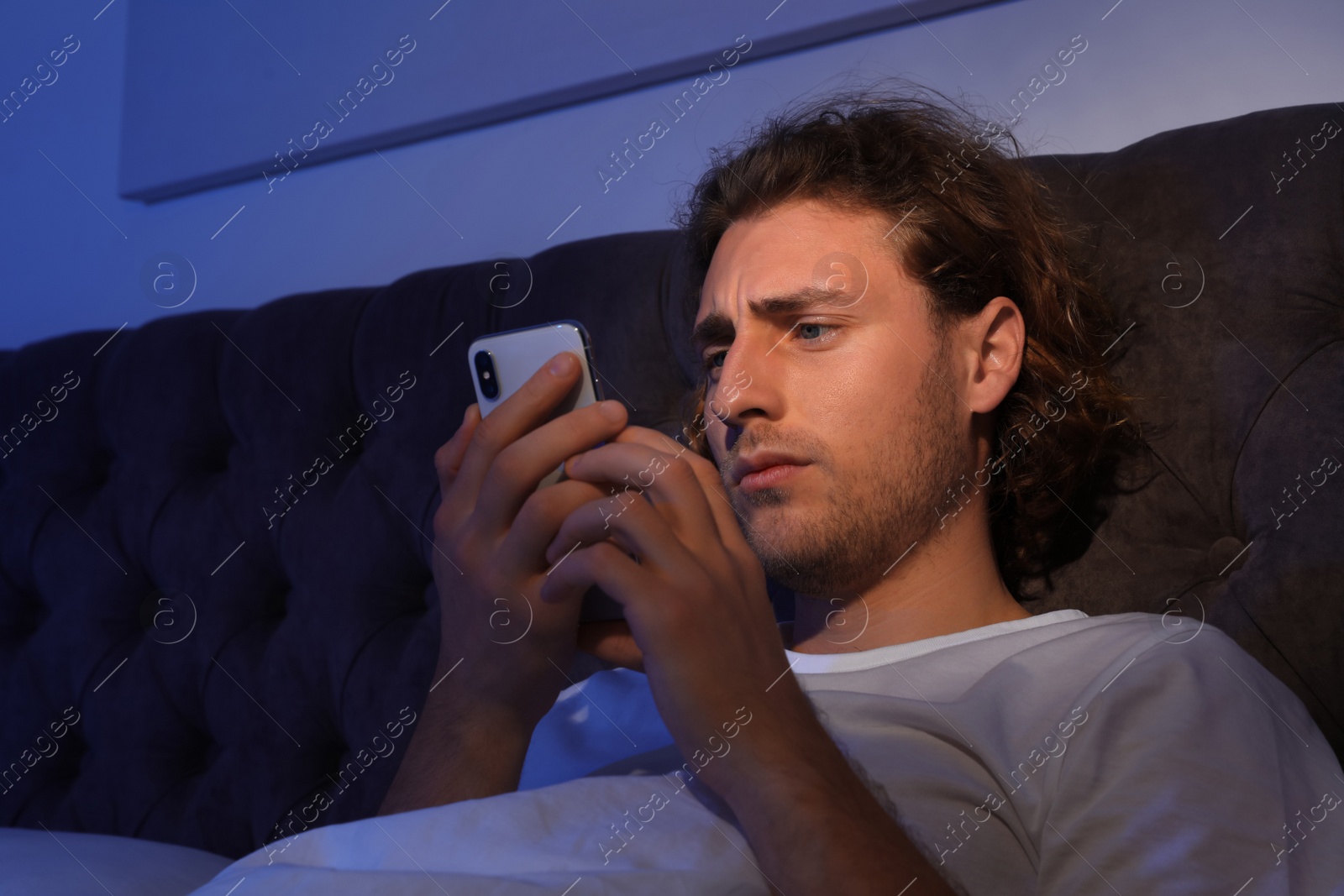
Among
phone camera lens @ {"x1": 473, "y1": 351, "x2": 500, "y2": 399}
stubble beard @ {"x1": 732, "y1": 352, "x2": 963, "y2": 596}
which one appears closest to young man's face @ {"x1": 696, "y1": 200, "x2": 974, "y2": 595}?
stubble beard @ {"x1": 732, "y1": 352, "x2": 963, "y2": 596}

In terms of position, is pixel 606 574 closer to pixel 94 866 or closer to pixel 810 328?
pixel 810 328

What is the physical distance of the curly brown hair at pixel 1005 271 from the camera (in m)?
0.97

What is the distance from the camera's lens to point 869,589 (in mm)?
968

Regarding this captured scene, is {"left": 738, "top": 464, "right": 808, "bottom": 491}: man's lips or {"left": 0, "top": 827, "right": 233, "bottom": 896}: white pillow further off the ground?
{"left": 0, "top": 827, "right": 233, "bottom": 896}: white pillow

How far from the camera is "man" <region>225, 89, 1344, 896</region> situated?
654mm

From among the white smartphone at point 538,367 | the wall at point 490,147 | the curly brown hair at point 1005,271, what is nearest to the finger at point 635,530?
the white smartphone at point 538,367

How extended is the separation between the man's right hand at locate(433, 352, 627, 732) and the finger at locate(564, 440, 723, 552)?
74 mm

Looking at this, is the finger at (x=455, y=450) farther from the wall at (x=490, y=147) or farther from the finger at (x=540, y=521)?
the wall at (x=490, y=147)

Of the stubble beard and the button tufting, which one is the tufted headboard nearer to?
the button tufting

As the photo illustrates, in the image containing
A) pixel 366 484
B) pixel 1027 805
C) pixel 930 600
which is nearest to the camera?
pixel 1027 805

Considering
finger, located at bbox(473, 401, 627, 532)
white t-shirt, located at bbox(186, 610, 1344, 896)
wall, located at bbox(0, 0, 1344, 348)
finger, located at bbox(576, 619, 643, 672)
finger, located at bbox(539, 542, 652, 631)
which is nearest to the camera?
white t-shirt, located at bbox(186, 610, 1344, 896)

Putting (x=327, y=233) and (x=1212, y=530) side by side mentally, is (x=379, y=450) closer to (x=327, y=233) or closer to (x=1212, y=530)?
(x=327, y=233)

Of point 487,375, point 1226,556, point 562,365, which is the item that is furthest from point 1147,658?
point 487,375

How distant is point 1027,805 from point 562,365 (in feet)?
1.82
